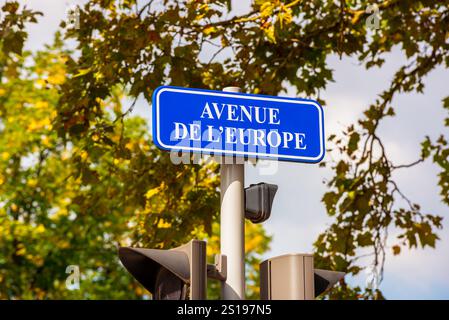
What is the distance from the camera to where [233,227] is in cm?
464

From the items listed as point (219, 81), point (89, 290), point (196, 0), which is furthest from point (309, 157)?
point (89, 290)

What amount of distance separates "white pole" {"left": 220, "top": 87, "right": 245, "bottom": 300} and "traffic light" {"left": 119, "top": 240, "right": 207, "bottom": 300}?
29 centimetres

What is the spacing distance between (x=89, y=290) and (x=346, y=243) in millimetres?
9688

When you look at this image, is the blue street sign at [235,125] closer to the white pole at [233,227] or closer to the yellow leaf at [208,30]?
the white pole at [233,227]

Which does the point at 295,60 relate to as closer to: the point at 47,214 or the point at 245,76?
the point at 245,76

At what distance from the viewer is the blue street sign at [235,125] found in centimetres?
448

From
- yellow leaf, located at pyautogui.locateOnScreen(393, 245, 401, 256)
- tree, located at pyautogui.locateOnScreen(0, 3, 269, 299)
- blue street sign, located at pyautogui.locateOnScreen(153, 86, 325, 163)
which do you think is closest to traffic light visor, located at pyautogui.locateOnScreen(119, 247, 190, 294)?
blue street sign, located at pyautogui.locateOnScreen(153, 86, 325, 163)

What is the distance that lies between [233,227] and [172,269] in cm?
53

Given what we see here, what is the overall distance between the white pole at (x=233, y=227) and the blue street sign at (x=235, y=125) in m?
0.17

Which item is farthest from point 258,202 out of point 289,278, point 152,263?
point 152,263

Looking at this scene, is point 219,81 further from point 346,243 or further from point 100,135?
point 346,243

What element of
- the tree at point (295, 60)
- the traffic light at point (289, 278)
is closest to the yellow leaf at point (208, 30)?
the tree at point (295, 60)

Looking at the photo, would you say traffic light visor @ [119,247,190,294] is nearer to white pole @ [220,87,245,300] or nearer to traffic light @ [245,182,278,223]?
white pole @ [220,87,245,300]

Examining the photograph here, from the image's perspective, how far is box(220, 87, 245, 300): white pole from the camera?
4.53m
